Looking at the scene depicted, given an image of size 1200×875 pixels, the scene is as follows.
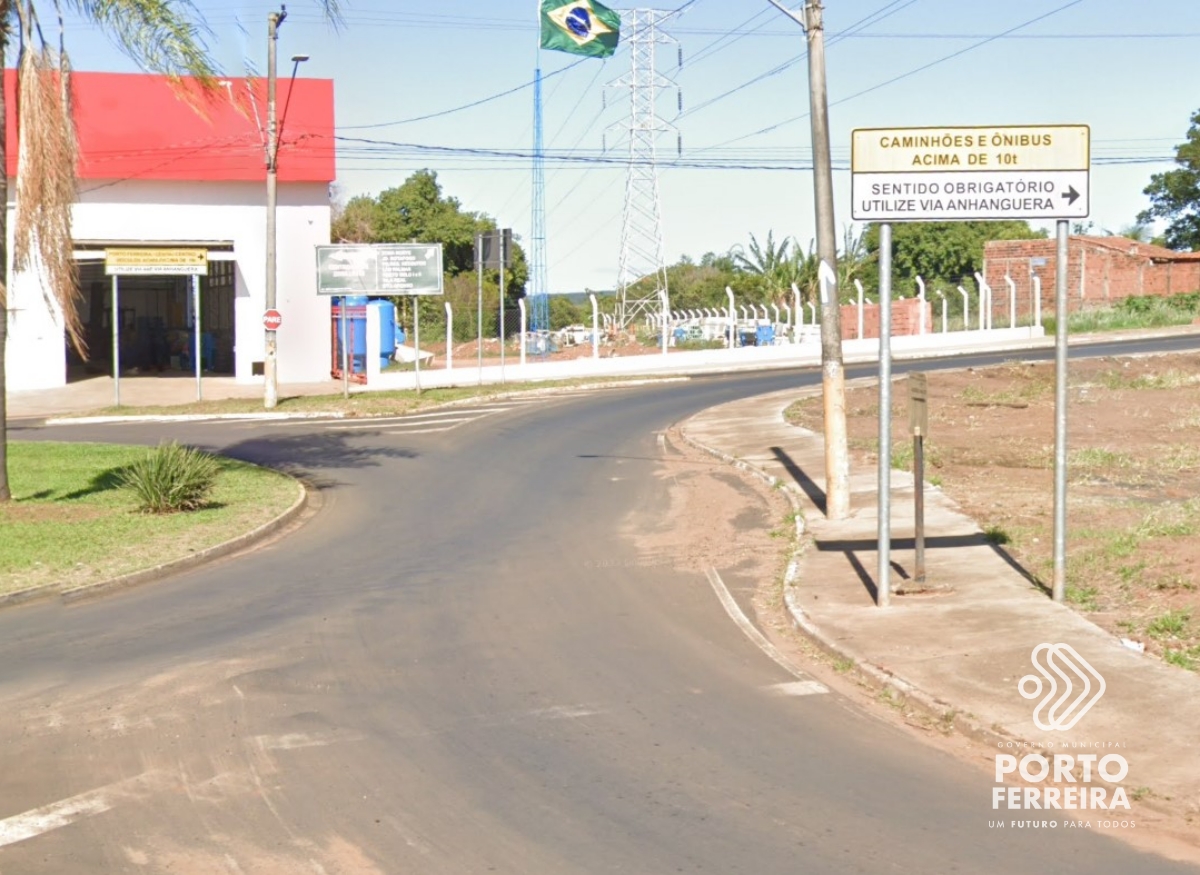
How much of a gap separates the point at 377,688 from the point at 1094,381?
2677cm

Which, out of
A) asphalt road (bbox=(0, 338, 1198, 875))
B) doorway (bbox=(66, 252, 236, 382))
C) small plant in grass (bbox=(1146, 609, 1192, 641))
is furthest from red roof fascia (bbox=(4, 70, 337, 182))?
small plant in grass (bbox=(1146, 609, 1192, 641))

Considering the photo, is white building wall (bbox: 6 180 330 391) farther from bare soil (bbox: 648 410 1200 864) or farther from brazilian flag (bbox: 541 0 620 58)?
bare soil (bbox: 648 410 1200 864)

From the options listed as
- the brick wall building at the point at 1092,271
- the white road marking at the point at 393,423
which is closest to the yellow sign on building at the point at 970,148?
the white road marking at the point at 393,423

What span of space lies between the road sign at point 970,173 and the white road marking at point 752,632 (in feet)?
10.9

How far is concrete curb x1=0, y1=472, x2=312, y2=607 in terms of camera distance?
1279 centimetres

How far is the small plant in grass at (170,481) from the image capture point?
17344mm

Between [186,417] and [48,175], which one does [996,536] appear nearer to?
[48,175]

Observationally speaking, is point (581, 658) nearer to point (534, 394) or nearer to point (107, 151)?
point (534, 394)

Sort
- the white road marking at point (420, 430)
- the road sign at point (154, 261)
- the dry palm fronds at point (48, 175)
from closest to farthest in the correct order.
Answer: the dry palm fronds at point (48, 175) → the white road marking at point (420, 430) → the road sign at point (154, 261)

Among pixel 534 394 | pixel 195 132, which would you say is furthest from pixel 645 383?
pixel 195 132

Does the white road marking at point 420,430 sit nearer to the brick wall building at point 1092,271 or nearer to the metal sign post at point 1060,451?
the metal sign post at point 1060,451

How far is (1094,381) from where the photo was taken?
32.6 m

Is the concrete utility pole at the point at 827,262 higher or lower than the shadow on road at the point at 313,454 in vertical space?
higher

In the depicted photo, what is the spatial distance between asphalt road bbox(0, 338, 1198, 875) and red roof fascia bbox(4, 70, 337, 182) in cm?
2773
